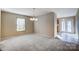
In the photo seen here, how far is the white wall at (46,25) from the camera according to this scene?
238cm

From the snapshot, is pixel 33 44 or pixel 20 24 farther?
pixel 20 24

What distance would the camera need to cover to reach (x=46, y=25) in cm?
242

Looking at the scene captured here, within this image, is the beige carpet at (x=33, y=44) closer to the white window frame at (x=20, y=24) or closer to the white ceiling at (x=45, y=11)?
the white window frame at (x=20, y=24)

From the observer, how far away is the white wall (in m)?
2.38

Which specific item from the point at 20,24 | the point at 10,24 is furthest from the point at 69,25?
the point at 10,24

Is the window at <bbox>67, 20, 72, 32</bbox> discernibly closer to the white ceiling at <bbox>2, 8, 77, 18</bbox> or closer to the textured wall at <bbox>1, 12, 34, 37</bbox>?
the white ceiling at <bbox>2, 8, 77, 18</bbox>

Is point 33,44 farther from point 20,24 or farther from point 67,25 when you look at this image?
point 67,25

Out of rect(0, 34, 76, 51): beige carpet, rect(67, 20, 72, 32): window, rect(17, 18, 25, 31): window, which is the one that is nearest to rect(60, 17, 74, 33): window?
rect(67, 20, 72, 32): window

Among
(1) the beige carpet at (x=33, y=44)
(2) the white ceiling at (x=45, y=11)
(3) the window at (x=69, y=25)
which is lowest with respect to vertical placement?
(1) the beige carpet at (x=33, y=44)

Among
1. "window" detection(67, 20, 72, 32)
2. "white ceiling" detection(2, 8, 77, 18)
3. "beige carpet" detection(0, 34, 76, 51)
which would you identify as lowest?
"beige carpet" detection(0, 34, 76, 51)

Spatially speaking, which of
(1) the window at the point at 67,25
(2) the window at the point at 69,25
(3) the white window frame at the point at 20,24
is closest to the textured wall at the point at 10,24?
(3) the white window frame at the point at 20,24

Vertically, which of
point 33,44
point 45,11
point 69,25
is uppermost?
point 45,11
